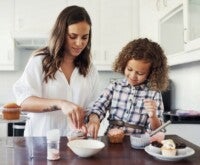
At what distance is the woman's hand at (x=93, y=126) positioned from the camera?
1.20 metres

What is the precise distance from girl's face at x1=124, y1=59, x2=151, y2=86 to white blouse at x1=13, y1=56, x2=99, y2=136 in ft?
0.77

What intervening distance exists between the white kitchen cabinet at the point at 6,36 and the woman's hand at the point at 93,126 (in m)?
2.28

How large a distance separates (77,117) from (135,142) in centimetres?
22

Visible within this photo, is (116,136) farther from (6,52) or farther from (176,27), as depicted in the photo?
(6,52)

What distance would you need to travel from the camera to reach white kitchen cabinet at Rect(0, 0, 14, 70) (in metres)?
3.33

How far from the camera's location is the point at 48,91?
4.59ft

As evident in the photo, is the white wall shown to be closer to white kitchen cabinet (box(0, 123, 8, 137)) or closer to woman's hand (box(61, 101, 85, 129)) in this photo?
woman's hand (box(61, 101, 85, 129))

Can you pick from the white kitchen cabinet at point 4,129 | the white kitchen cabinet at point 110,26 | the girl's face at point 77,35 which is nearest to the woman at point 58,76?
the girl's face at point 77,35

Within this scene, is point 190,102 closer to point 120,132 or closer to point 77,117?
point 120,132

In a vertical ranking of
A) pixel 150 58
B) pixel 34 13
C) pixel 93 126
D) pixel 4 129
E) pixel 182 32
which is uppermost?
pixel 34 13

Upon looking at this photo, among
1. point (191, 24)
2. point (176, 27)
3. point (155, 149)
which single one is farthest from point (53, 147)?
point (176, 27)

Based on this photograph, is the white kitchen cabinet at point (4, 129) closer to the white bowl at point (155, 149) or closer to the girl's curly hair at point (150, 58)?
the girl's curly hair at point (150, 58)

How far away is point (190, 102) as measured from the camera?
2.28 meters

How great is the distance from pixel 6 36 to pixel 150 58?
7.66ft
